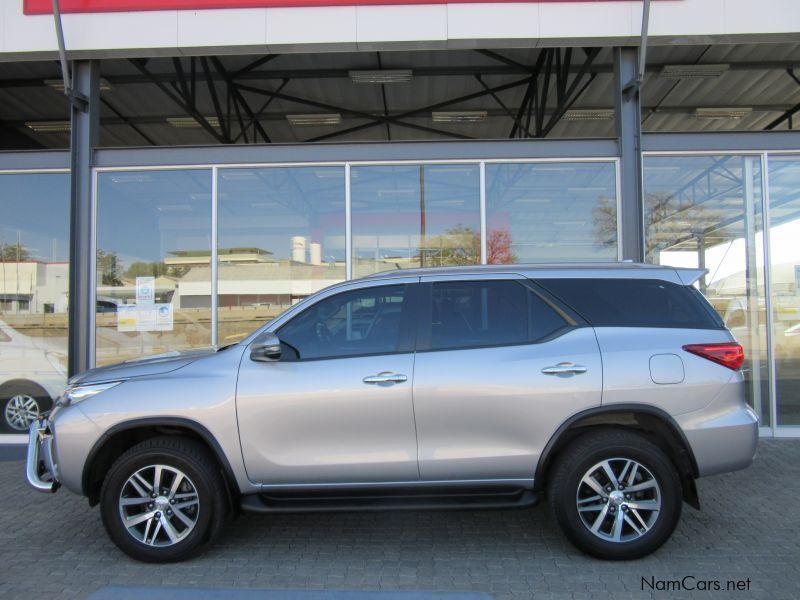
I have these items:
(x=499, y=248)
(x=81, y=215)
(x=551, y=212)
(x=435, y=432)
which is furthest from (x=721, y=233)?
(x=81, y=215)

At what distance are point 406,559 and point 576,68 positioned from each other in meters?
9.55

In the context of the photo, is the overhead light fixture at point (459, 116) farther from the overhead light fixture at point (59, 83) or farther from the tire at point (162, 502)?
the tire at point (162, 502)

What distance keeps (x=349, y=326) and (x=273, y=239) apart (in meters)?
4.41

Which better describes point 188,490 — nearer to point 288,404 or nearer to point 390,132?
point 288,404

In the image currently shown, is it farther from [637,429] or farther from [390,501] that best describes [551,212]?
[390,501]

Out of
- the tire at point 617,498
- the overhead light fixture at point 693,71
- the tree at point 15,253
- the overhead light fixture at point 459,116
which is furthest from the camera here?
the overhead light fixture at point 459,116

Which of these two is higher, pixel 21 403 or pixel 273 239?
pixel 273 239

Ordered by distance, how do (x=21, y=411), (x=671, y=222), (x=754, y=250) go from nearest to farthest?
(x=21, y=411) → (x=754, y=250) → (x=671, y=222)

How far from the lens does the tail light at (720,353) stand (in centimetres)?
388

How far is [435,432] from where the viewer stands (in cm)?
387

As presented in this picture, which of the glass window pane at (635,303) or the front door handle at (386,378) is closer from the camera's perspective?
the front door handle at (386,378)

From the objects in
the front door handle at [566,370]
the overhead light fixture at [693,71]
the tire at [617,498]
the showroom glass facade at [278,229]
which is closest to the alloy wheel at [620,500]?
the tire at [617,498]

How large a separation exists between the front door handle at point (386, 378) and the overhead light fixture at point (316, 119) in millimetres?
9925

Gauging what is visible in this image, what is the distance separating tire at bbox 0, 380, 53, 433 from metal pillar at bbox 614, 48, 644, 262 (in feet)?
25.1
